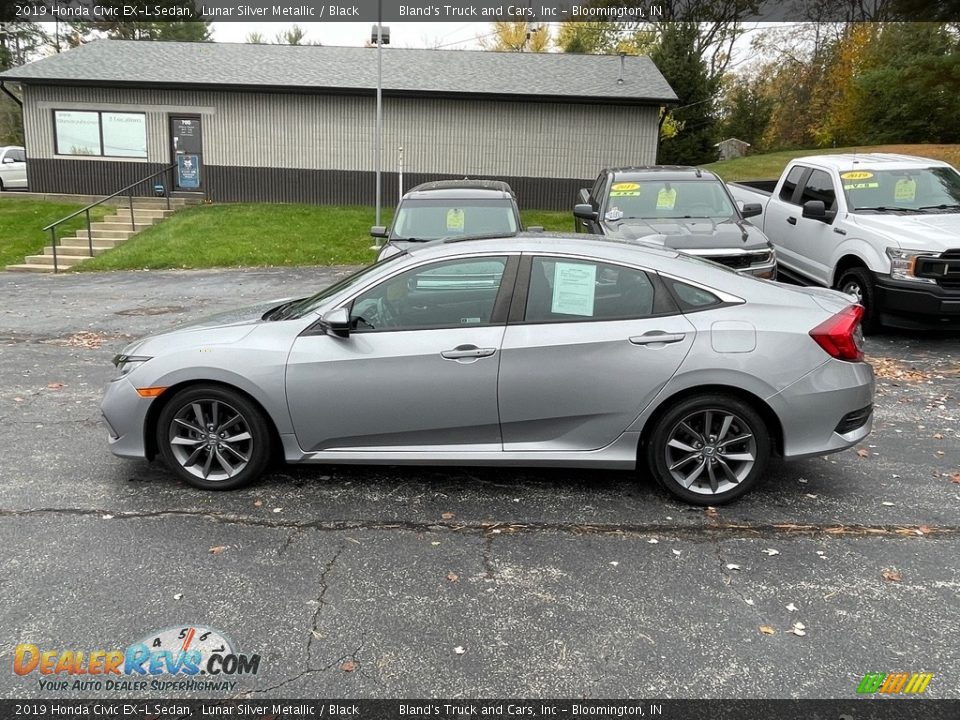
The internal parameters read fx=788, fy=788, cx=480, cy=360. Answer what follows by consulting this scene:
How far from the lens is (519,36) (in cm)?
5100

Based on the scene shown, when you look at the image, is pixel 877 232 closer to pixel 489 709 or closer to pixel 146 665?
pixel 489 709

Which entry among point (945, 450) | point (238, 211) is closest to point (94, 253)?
point (238, 211)

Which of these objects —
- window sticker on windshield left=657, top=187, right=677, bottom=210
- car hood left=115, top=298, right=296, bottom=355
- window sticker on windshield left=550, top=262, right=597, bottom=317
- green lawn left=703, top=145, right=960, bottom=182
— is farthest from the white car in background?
window sticker on windshield left=550, top=262, right=597, bottom=317

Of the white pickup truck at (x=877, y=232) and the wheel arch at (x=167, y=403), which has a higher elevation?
the white pickup truck at (x=877, y=232)

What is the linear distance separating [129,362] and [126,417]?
1.12 feet

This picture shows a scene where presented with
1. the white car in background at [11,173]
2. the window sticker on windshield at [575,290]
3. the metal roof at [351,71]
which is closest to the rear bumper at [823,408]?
the window sticker on windshield at [575,290]

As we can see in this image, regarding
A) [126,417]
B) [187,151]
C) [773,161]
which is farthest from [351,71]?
[126,417]

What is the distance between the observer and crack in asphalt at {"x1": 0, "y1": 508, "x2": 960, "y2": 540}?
14.2ft

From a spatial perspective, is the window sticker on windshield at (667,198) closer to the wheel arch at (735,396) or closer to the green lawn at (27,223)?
the wheel arch at (735,396)

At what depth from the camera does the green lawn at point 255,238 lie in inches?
651

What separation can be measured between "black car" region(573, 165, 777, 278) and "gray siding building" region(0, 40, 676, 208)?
11093 millimetres

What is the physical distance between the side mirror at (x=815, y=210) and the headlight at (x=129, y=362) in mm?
8082

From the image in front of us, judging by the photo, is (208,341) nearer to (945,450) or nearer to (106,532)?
(106,532)

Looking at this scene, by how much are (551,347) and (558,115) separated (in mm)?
18677
